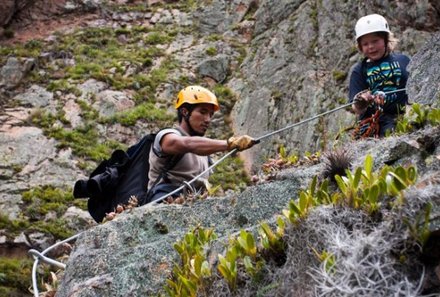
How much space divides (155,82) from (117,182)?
13.8 meters

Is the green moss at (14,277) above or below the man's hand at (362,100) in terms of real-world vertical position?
below

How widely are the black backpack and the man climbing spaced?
0.74ft

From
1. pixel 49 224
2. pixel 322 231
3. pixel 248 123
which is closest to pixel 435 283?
pixel 322 231

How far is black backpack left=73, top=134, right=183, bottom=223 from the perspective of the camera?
19.9 feet

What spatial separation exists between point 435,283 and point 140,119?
15777 millimetres

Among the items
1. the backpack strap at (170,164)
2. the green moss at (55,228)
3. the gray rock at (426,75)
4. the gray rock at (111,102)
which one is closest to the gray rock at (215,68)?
the gray rock at (111,102)

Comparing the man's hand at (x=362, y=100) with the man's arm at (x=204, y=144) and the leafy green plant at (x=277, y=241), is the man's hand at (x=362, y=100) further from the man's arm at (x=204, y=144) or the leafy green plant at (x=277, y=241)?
the leafy green plant at (x=277, y=241)

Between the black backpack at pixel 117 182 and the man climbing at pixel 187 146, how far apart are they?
226 mm

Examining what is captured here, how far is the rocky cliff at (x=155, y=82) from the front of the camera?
6612 millimetres

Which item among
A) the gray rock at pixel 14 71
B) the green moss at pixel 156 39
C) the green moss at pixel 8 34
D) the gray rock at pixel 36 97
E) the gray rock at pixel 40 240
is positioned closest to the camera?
the gray rock at pixel 40 240

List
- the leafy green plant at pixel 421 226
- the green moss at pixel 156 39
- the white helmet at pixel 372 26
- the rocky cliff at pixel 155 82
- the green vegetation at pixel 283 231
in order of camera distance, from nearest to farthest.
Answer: the leafy green plant at pixel 421 226, the green vegetation at pixel 283 231, the white helmet at pixel 372 26, the rocky cliff at pixel 155 82, the green moss at pixel 156 39

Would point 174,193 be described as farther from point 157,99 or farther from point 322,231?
point 157,99

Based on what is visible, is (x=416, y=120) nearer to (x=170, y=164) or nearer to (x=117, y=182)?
(x=170, y=164)

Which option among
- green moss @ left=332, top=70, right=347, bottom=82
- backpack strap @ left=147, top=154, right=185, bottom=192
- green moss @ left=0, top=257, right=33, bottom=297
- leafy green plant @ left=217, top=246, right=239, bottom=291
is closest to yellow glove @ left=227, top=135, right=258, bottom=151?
backpack strap @ left=147, top=154, right=185, bottom=192
